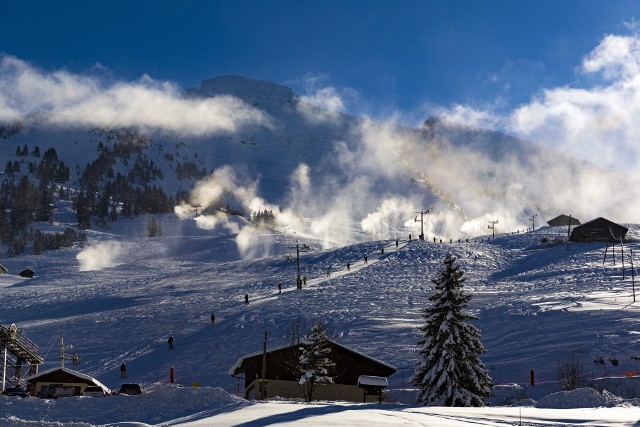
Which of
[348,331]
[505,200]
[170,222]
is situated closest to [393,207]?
[505,200]

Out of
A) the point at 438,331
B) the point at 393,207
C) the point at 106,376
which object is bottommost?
the point at 106,376

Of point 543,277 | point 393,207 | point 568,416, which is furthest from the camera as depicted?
point 393,207

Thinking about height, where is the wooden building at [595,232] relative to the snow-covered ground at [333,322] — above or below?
above

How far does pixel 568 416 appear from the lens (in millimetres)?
14672

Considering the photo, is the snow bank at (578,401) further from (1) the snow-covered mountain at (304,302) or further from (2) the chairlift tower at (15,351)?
(2) the chairlift tower at (15,351)

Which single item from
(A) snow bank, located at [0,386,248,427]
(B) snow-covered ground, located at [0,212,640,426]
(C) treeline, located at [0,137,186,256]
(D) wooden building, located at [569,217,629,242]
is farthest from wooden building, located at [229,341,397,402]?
(C) treeline, located at [0,137,186,256]

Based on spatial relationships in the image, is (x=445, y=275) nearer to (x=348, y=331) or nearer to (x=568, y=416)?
(x=568, y=416)

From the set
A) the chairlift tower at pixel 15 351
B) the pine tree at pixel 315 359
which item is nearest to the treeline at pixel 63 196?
the chairlift tower at pixel 15 351

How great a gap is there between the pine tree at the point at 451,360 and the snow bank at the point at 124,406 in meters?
9.22

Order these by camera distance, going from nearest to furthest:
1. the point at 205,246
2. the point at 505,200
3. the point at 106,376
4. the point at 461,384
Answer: the point at 461,384
the point at 106,376
the point at 205,246
the point at 505,200

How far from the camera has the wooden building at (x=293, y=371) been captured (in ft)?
95.8

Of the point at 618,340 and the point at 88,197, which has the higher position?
the point at 88,197

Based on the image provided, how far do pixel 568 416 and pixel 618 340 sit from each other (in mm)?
20042

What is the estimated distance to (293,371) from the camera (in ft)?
95.1
